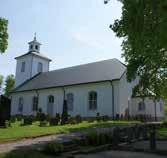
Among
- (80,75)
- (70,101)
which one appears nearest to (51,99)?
(70,101)

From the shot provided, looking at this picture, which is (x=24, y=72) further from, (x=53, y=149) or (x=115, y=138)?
(x=53, y=149)

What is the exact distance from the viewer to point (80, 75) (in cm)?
3847

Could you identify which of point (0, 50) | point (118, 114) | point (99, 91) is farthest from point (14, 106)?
point (0, 50)

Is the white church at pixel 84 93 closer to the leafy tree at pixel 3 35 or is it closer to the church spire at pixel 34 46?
the church spire at pixel 34 46

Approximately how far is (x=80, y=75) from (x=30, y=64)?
1537cm

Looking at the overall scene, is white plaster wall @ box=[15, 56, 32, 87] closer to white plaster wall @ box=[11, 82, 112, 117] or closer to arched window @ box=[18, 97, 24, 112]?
arched window @ box=[18, 97, 24, 112]

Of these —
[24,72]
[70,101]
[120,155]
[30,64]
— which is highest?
[30,64]

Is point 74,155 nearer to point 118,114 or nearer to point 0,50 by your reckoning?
point 0,50

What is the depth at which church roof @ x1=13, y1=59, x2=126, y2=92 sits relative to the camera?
1360 inches

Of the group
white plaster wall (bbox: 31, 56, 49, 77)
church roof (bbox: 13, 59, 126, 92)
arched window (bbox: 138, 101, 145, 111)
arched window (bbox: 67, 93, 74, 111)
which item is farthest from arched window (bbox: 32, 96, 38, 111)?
arched window (bbox: 138, 101, 145, 111)

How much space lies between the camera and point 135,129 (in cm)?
1464

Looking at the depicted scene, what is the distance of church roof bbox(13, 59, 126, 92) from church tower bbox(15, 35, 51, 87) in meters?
2.75

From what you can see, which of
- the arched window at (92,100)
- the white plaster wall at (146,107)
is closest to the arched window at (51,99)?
the arched window at (92,100)

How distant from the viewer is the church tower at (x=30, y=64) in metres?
50.1
